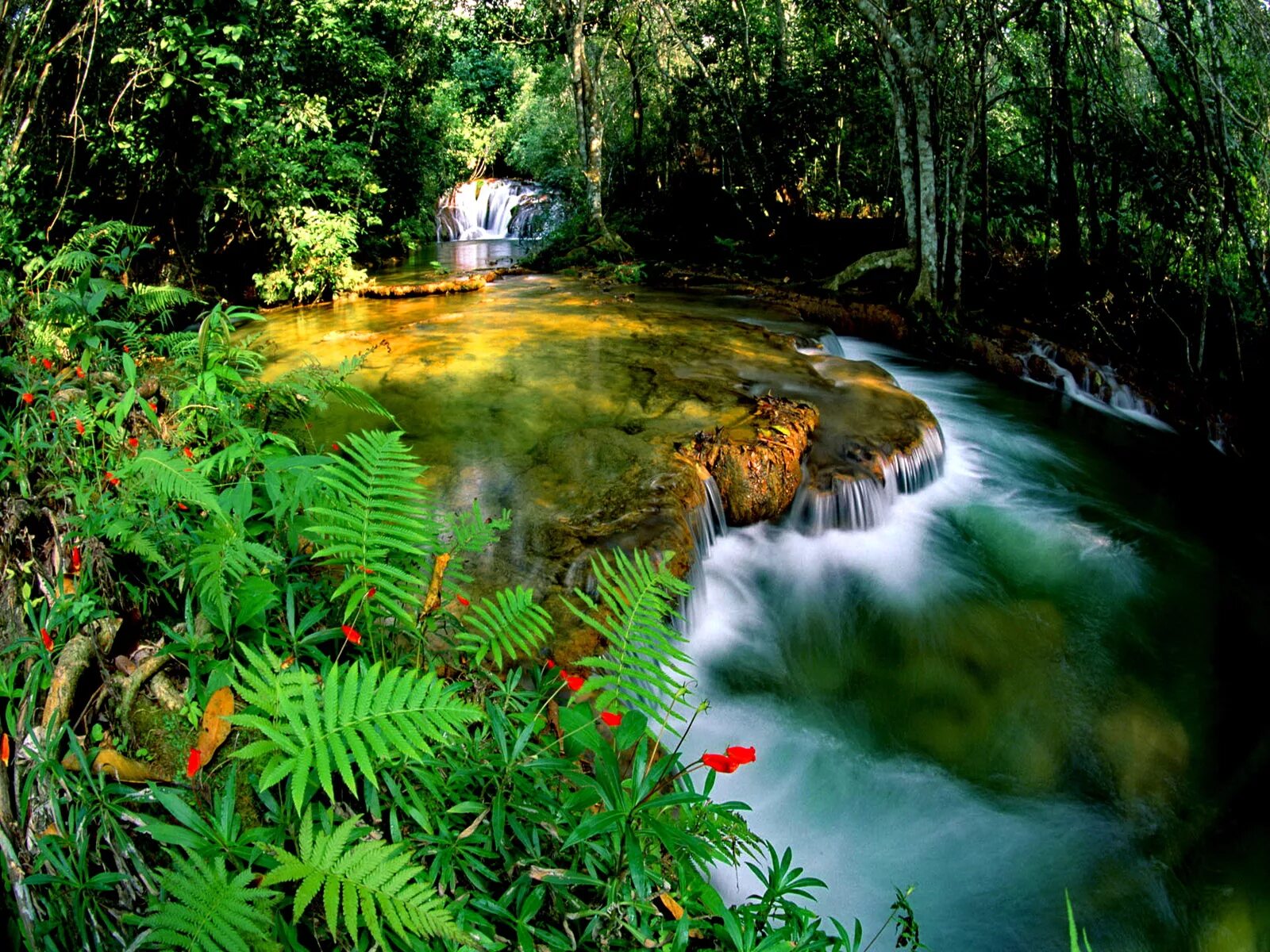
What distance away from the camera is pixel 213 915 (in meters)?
1.25

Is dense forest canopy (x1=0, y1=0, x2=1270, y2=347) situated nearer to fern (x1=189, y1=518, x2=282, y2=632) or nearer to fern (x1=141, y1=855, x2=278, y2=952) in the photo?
fern (x1=189, y1=518, x2=282, y2=632)

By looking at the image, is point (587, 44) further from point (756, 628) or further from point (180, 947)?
point (180, 947)

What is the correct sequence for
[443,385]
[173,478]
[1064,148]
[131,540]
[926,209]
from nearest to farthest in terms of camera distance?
1. [173,478]
2. [131,540]
3. [443,385]
4. [1064,148]
5. [926,209]

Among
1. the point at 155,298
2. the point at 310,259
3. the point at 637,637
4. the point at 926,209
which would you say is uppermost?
the point at 926,209

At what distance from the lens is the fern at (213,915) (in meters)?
1.22

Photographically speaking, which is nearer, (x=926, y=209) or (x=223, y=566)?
(x=223, y=566)

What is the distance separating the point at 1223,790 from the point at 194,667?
184 inches

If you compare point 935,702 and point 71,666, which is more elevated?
point 71,666

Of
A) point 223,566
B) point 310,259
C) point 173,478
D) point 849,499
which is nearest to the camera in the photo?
point 223,566

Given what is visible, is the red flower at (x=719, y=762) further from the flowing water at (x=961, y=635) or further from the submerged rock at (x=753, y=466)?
the submerged rock at (x=753, y=466)

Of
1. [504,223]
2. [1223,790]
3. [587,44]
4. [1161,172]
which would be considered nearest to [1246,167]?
[1161,172]

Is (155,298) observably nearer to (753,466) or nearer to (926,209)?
(753,466)

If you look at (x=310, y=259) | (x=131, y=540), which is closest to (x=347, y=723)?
(x=131, y=540)

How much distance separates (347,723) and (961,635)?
4.02 metres
